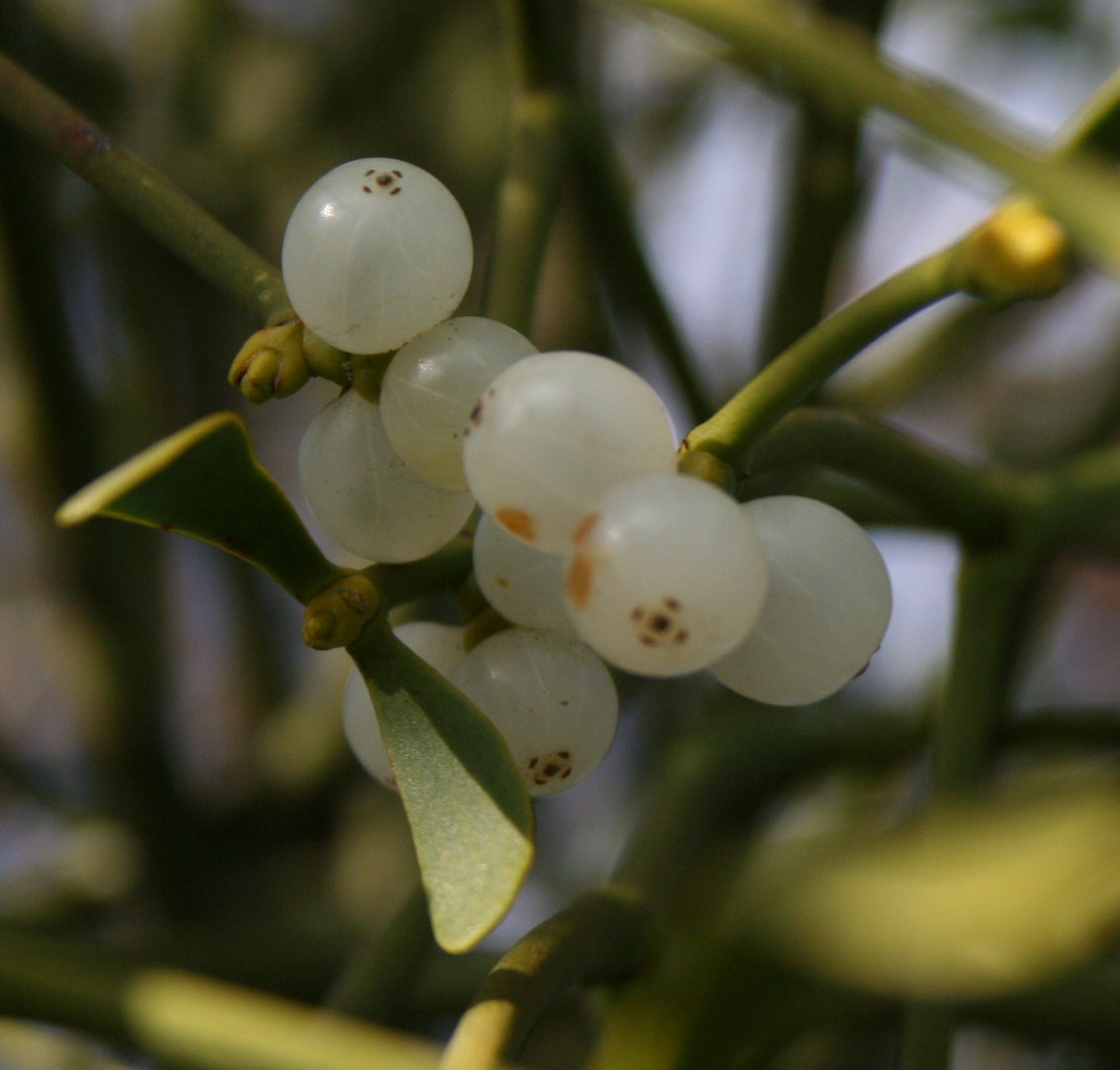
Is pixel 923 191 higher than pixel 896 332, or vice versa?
pixel 923 191

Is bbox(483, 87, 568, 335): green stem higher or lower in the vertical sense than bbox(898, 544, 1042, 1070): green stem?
higher

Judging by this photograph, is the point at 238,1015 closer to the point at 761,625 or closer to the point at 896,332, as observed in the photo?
the point at 761,625

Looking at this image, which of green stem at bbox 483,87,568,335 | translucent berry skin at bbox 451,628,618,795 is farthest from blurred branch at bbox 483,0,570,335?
translucent berry skin at bbox 451,628,618,795

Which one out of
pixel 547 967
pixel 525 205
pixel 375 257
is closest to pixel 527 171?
pixel 525 205

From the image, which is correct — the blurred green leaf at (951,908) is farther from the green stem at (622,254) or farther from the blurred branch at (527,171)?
the green stem at (622,254)

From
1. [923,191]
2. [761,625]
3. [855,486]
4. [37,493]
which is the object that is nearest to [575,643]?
[761,625]

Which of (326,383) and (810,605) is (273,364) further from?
(326,383)

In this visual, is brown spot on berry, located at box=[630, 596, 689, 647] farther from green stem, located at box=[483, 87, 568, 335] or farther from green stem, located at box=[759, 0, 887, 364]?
green stem, located at box=[759, 0, 887, 364]
